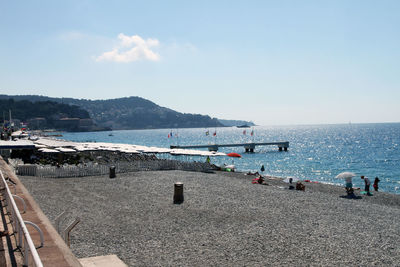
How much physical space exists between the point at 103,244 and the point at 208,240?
351 centimetres

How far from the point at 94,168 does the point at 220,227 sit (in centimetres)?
1667

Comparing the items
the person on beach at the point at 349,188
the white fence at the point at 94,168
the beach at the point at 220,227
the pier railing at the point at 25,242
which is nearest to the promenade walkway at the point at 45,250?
the pier railing at the point at 25,242

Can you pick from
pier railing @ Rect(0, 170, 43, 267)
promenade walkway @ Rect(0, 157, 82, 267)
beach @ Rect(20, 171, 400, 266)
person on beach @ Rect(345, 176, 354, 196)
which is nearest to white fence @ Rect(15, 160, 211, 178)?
beach @ Rect(20, 171, 400, 266)

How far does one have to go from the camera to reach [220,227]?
1286 centimetres

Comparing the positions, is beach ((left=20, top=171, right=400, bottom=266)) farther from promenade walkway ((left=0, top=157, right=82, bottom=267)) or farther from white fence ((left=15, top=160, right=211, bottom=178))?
white fence ((left=15, top=160, right=211, bottom=178))

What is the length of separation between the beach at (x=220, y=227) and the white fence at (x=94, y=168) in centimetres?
353

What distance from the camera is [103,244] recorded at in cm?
1068

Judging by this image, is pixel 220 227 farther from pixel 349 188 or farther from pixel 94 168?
pixel 94 168

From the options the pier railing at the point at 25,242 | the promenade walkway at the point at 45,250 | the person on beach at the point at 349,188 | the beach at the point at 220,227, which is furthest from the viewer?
the person on beach at the point at 349,188

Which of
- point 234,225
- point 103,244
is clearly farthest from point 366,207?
point 103,244

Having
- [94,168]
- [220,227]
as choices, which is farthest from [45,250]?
[94,168]

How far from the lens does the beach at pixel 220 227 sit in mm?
10047

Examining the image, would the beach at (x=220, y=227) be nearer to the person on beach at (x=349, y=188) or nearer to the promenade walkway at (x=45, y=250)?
→ the promenade walkway at (x=45, y=250)

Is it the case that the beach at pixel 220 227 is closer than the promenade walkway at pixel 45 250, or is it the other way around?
the promenade walkway at pixel 45 250
